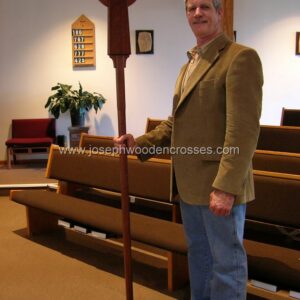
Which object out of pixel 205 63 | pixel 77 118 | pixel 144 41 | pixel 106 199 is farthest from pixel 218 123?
pixel 144 41

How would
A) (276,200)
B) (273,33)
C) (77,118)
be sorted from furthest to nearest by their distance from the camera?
(273,33), (77,118), (276,200)

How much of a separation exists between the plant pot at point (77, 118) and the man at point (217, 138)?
14.7 feet

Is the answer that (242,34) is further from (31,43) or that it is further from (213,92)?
(213,92)

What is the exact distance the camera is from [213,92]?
1.27 metres

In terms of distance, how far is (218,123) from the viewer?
1288 millimetres

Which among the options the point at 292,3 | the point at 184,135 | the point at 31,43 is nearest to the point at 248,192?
the point at 184,135

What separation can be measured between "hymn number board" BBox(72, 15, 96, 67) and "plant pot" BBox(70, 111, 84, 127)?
837 millimetres

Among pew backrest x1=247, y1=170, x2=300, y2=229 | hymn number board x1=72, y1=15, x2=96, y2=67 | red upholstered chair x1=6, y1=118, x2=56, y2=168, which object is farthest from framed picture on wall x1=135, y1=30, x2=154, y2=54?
pew backrest x1=247, y1=170, x2=300, y2=229

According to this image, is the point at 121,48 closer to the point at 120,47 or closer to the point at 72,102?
the point at 120,47

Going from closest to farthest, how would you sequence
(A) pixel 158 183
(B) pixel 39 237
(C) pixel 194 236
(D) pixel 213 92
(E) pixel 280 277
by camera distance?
(D) pixel 213 92 < (C) pixel 194 236 < (E) pixel 280 277 < (A) pixel 158 183 < (B) pixel 39 237

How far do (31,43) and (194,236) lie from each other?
5.31m

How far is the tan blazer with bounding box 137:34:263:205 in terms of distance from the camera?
121 cm

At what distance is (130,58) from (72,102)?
123cm

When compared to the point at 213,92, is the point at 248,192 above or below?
below
